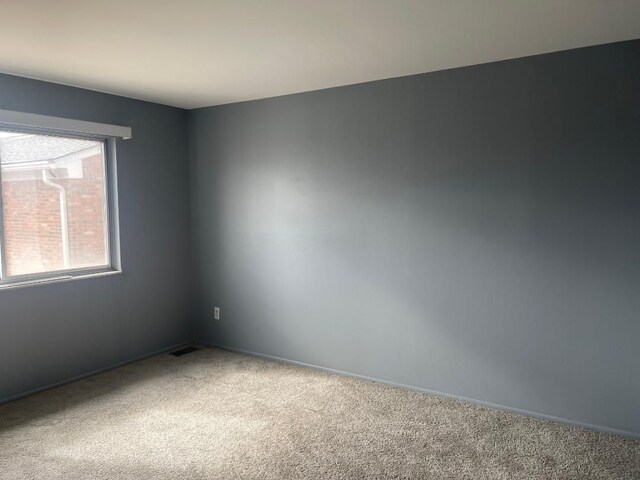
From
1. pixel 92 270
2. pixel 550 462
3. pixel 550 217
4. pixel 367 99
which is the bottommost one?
pixel 550 462

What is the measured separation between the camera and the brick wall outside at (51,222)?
3293 mm

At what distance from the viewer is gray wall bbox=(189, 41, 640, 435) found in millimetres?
→ 2730

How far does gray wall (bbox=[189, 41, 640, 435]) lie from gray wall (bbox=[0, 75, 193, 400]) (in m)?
0.43

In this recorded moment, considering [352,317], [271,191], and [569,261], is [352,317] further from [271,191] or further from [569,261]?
[569,261]

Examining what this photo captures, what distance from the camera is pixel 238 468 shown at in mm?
2422

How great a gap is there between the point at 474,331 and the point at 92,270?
119 inches

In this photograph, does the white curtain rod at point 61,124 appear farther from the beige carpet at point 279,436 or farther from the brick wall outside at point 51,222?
the beige carpet at point 279,436

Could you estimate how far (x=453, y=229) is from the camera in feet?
10.5

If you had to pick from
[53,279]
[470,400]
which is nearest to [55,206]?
[53,279]

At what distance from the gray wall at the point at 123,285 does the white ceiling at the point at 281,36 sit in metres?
0.39

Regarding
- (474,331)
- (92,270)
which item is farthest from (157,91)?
(474,331)

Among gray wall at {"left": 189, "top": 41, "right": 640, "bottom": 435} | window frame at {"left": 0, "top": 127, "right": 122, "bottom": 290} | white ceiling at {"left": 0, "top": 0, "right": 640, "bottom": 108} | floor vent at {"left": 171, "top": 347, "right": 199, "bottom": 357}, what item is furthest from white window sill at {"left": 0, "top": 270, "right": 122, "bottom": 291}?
white ceiling at {"left": 0, "top": 0, "right": 640, "bottom": 108}

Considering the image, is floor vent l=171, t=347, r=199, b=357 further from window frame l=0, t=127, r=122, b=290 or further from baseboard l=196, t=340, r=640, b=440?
window frame l=0, t=127, r=122, b=290

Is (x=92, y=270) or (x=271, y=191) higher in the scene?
(x=271, y=191)
